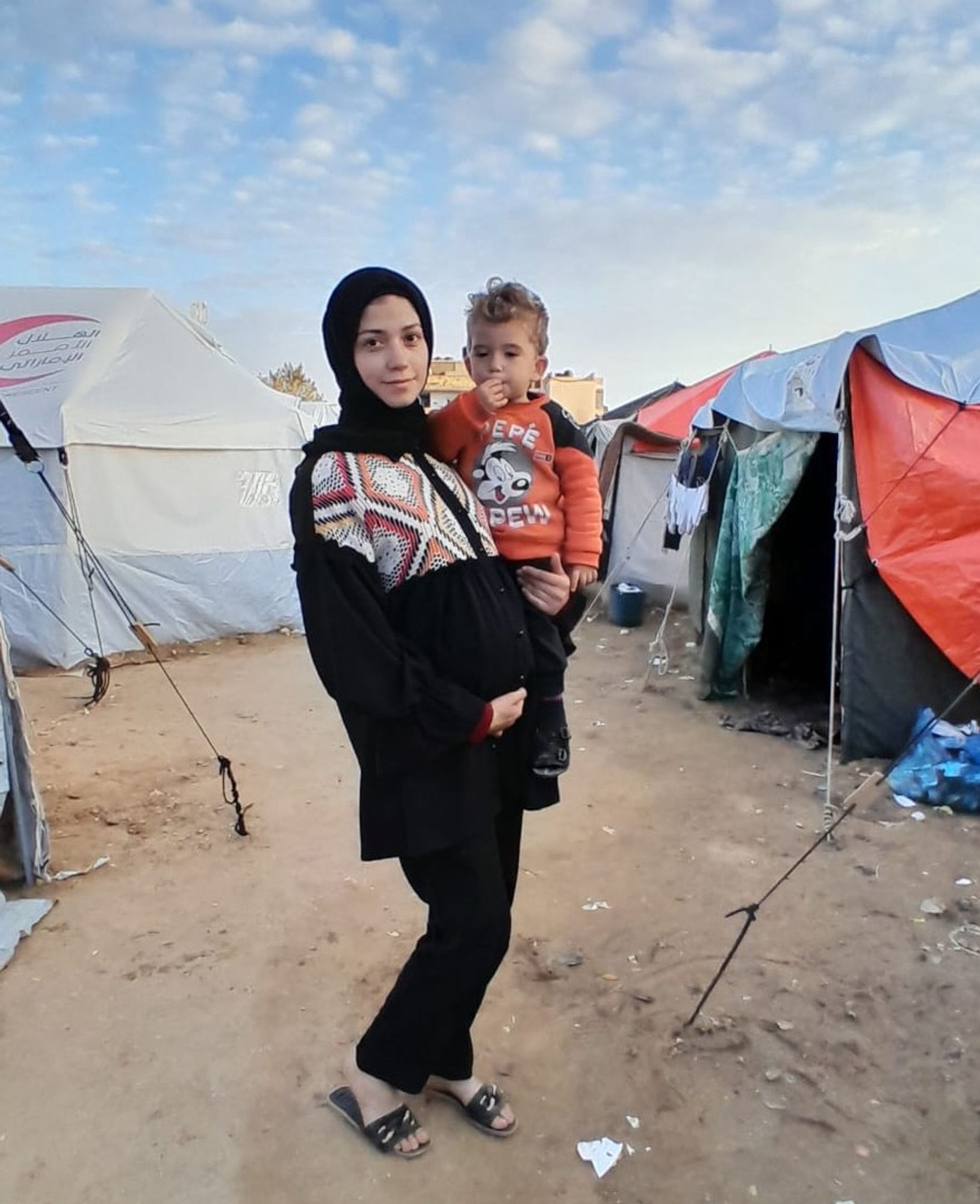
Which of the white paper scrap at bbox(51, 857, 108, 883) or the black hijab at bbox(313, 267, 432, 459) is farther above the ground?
the black hijab at bbox(313, 267, 432, 459)

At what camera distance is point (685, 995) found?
2.87m

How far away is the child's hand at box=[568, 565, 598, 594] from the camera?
6.64 feet

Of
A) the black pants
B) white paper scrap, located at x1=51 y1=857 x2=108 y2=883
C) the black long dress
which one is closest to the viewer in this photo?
the black long dress

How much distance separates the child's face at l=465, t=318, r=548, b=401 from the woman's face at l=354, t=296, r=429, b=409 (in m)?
0.18

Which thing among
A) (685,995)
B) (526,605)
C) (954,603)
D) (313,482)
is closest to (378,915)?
(685,995)

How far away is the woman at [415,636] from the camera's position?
5.45ft

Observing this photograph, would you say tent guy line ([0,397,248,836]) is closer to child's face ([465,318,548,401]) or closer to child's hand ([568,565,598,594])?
child's hand ([568,565,598,594])

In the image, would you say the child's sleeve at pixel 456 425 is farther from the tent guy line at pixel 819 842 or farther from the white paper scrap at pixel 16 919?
the white paper scrap at pixel 16 919

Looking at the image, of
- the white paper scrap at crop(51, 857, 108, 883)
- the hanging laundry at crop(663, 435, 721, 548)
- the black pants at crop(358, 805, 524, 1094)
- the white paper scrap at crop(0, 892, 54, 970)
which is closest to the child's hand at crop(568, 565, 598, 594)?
the black pants at crop(358, 805, 524, 1094)

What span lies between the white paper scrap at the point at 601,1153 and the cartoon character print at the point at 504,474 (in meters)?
1.64

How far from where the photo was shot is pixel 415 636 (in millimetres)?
1759

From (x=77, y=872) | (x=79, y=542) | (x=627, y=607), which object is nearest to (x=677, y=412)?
(x=627, y=607)

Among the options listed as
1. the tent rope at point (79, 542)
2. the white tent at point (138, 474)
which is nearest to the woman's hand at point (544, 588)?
the tent rope at point (79, 542)

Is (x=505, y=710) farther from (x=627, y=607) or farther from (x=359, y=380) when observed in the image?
(x=627, y=607)
